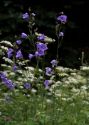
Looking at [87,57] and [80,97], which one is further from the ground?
[87,57]

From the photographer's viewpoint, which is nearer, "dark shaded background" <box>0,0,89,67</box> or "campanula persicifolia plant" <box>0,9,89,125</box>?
"campanula persicifolia plant" <box>0,9,89,125</box>

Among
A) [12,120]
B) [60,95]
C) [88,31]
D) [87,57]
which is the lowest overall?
[12,120]

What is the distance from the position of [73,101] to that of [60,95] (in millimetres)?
258

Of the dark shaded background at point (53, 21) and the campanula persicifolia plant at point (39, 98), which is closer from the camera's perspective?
the campanula persicifolia plant at point (39, 98)

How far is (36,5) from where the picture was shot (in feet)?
26.7

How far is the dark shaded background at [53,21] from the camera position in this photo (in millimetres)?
7988

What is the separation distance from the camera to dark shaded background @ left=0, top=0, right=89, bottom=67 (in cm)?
799

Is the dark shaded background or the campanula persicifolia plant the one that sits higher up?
the dark shaded background

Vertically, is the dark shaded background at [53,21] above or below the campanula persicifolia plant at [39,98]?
above

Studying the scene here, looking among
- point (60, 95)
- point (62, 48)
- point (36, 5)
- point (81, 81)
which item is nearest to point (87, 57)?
point (62, 48)

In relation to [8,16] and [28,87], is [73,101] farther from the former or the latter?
[8,16]

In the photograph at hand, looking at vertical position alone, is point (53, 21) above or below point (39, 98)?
above

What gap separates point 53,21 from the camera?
8.07 m

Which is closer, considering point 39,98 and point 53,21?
point 39,98
